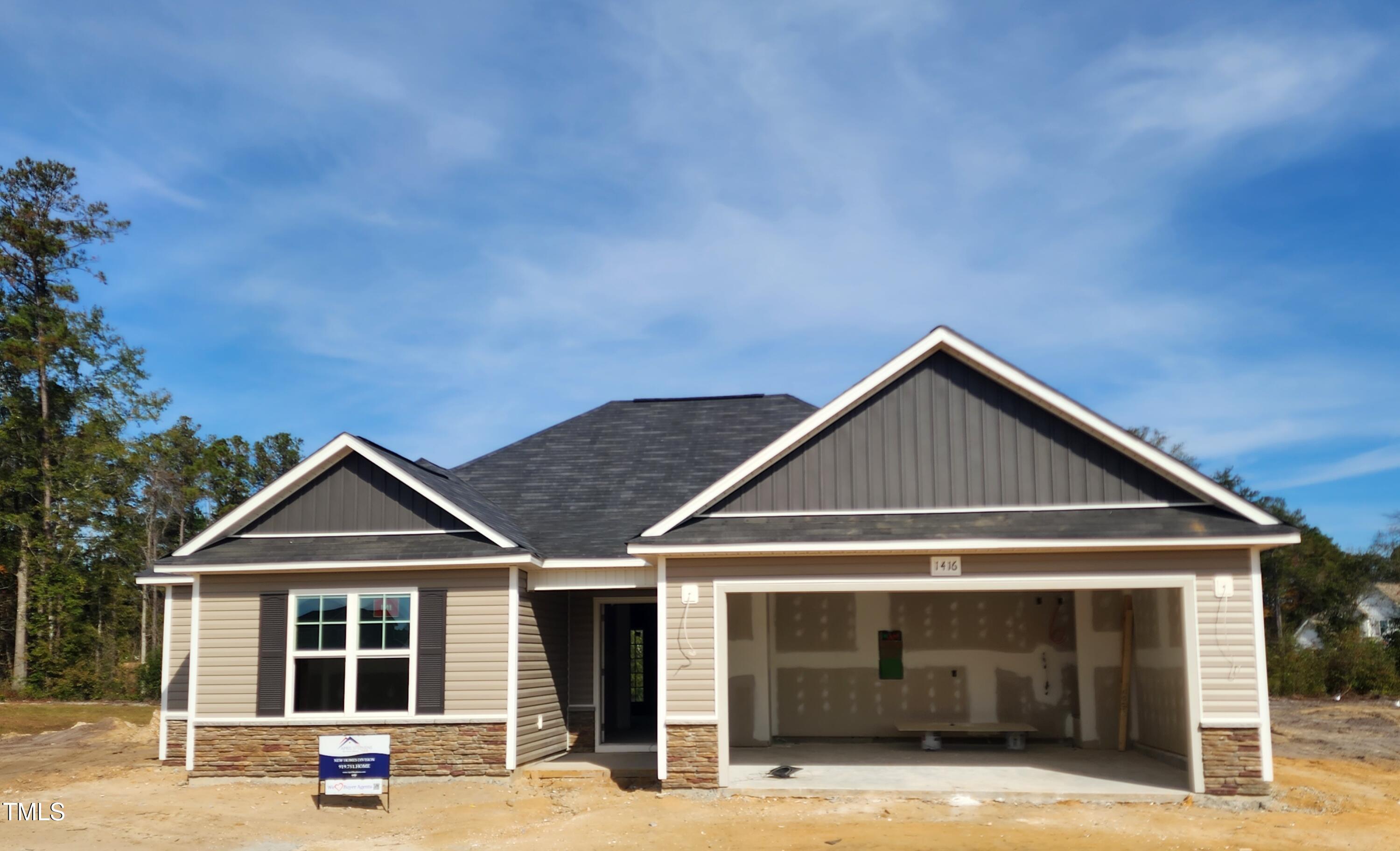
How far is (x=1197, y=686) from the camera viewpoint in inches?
479

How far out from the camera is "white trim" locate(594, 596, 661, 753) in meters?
16.4

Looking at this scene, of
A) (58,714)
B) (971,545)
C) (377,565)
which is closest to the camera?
(971,545)

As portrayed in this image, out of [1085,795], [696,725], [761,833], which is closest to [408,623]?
[696,725]

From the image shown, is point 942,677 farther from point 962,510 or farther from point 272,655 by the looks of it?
point 272,655

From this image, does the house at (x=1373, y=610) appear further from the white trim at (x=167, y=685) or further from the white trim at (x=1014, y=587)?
the white trim at (x=167, y=685)

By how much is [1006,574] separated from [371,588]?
7.94m

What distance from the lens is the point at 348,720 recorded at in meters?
14.3

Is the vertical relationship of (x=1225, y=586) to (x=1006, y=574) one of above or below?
below

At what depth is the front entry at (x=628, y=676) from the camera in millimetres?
16938

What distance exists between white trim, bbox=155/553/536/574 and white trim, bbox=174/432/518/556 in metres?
0.66

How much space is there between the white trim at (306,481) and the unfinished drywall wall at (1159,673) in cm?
900

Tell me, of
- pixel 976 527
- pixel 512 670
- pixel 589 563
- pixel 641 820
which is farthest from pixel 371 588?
pixel 976 527

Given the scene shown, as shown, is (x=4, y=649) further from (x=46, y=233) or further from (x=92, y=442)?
(x=46, y=233)

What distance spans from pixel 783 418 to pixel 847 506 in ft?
20.0
